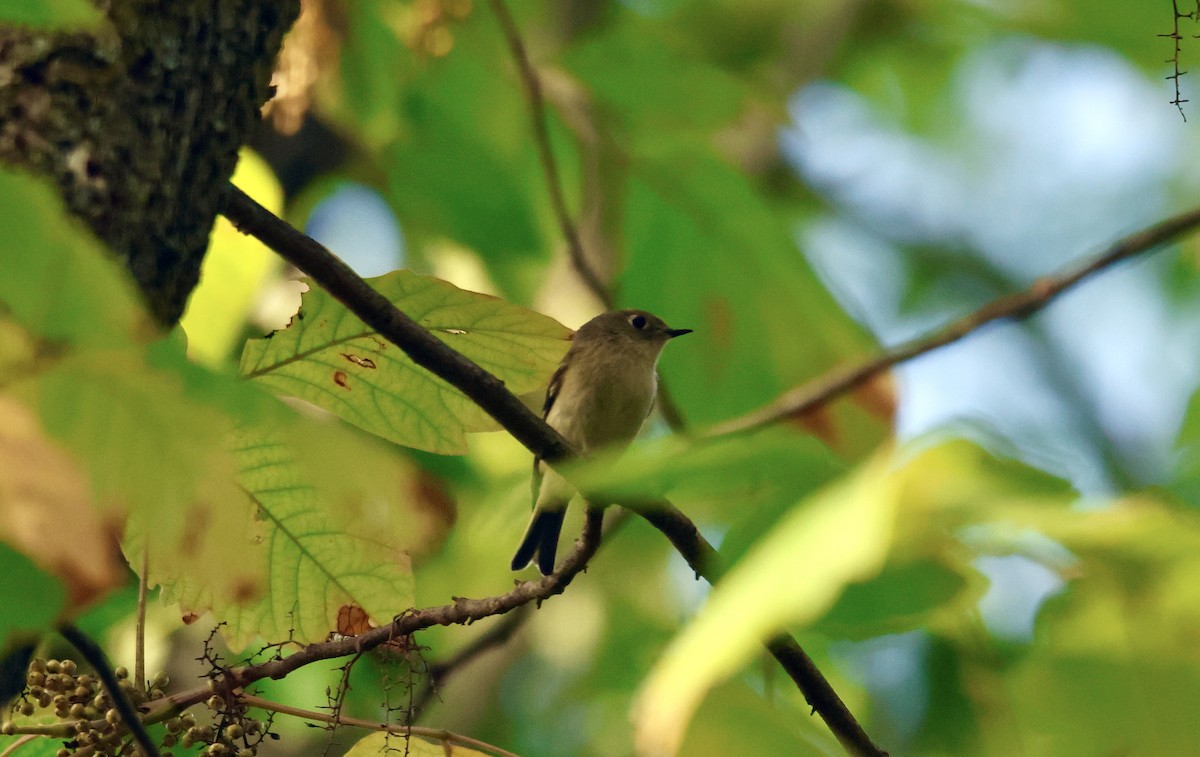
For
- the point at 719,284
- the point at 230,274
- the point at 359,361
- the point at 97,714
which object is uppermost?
the point at 719,284

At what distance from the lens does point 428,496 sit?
5.29 ft

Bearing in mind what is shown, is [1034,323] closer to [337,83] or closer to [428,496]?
[337,83]

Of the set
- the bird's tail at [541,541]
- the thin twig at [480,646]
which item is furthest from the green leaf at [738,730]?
the bird's tail at [541,541]

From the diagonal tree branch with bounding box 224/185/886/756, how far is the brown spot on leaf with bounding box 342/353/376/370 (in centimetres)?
10

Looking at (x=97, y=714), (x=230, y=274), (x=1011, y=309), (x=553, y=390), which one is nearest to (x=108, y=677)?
(x=97, y=714)

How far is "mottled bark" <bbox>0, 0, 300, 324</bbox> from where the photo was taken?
5.26 ft

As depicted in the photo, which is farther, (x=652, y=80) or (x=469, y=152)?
(x=469, y=152)

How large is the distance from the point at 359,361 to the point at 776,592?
1.17m

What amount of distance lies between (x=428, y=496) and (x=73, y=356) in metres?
0.77

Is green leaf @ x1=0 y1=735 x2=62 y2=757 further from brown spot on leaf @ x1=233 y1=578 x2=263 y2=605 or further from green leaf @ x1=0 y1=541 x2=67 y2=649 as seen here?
green leaf @ x1=0 y1=541 x2=67 y2=649

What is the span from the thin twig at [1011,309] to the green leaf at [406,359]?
0.65 m

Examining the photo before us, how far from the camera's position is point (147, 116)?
1.71m

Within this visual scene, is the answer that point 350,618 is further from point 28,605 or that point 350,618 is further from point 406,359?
point 28,605

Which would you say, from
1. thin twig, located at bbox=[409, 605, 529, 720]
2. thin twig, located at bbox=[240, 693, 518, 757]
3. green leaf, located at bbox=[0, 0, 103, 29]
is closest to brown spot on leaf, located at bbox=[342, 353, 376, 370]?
thin twig, located at bbox=[240, 693, 518, 757]
